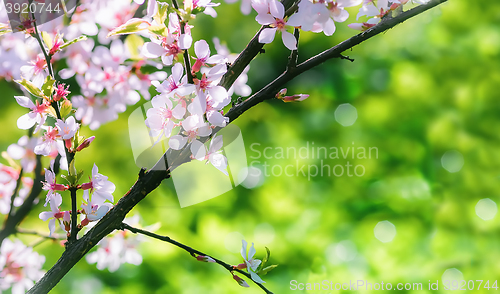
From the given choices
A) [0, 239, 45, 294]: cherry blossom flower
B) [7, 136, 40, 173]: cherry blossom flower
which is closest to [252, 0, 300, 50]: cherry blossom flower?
[7, 136, 40, 173]: cherry blossom flower

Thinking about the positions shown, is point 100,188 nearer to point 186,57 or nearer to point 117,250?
point 186,57

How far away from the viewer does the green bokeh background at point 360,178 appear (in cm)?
174

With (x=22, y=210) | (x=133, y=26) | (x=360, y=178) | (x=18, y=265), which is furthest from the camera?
(x=360, y=178)

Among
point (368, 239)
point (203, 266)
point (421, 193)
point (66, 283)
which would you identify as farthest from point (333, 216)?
point (66, 283)

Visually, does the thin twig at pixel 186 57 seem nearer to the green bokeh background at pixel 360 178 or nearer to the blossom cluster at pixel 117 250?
the blossom cluster at pixel 117 250

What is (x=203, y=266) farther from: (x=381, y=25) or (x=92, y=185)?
(x=381, y=25)

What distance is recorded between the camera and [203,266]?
1.80 metres

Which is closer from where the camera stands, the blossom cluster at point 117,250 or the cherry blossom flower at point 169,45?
the cherry blossom flower at point 169,45

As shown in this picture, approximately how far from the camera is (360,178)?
1.97 metres

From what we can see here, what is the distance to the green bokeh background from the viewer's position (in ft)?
5.71

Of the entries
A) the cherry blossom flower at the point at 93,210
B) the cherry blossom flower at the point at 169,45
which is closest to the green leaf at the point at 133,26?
the cherry blossom flower at the point at 169,45

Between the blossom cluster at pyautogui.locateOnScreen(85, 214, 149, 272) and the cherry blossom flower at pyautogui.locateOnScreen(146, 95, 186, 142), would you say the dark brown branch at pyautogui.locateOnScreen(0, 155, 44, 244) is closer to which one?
the blossom cluster at pyautogui.locateOnScreen(85, 214, 149, 272)

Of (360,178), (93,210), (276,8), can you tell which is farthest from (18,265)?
(360,178)

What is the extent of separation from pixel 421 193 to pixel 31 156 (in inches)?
74.7
